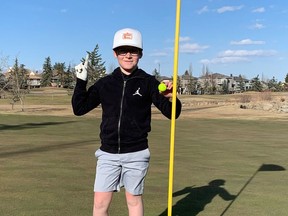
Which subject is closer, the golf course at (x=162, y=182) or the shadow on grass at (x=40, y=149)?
the golf course at (x=162, y=182)

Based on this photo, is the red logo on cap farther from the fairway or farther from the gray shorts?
the fairway

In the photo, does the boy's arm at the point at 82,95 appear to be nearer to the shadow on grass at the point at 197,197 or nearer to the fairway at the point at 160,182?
the fairway at the point at 160,182

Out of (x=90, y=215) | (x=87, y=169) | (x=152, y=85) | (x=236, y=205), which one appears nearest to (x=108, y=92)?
(x=152, y=85)

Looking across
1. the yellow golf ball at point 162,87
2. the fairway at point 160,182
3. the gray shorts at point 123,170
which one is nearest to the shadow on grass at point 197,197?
the fairway at point 160,182

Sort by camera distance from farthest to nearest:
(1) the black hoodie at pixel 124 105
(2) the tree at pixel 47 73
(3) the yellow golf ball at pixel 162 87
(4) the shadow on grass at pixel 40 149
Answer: (2) the tree at pixel 47 73
(4) the shadow on grass at pixel 40 149
(1) the black hoodie at pixel 124 105
(3) the yellow golf ball at pixel 162 87

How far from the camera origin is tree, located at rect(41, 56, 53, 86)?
140m

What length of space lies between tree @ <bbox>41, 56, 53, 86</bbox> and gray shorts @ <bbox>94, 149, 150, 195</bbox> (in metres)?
139

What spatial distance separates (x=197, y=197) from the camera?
23.4 feet

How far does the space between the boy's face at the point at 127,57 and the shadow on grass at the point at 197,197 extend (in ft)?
8.43

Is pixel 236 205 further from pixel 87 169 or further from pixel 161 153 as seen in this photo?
pixel 161 153

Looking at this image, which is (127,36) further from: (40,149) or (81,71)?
(40,149)

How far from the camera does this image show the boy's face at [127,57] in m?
4.18

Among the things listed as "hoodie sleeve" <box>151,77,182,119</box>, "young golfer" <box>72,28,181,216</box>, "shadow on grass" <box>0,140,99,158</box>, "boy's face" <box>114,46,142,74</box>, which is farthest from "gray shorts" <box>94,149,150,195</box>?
"shadow on grass" <box>0,140,99,158</box>

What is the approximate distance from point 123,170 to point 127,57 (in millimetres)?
1080
